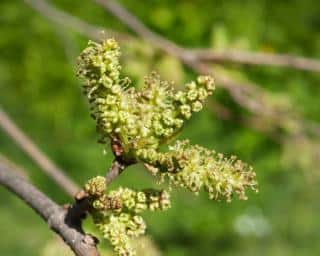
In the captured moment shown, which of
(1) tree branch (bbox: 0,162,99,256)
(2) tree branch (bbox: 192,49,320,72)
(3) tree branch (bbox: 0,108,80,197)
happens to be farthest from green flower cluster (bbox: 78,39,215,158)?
(2) tree branch (bbox: 192,49,320,72)

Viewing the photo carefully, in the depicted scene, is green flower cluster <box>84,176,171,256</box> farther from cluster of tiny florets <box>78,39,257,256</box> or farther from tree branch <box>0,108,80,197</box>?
tree branch <box>0,108,80,197</box>

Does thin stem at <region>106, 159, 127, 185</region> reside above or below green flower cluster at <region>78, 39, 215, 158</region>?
below

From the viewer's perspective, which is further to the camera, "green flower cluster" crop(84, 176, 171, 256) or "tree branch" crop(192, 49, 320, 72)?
"tree branch" crop(192, 49, 320, 72)

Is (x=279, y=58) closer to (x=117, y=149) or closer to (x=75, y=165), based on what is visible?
(x=117, y=149)

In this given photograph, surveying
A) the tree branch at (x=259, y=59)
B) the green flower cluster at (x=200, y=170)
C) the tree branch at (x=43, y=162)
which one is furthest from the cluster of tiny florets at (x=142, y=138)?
the tree branch at (x=259, y=59)

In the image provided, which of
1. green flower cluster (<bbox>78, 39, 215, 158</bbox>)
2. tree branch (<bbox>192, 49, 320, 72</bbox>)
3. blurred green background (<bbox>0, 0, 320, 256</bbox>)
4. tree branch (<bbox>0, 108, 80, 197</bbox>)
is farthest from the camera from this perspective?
blurred green background (<bbox>0, 0, 320, 256</bbox>)

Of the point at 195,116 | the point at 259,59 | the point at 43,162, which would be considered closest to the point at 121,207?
the point at 43,162

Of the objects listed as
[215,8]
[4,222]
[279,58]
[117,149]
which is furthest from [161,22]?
[117,149]

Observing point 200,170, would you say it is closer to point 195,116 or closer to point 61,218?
point 61,218
